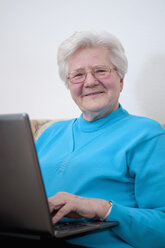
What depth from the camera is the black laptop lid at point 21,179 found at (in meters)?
0.59

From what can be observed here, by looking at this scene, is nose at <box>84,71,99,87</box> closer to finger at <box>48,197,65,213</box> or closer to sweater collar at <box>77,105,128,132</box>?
sweater collar at <box>77,105,128,132</box>

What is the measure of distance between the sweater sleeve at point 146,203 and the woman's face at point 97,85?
263mm

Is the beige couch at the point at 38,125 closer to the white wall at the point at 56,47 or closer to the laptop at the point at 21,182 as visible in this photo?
the white wall at the point at 56,47

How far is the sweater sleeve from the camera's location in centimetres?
88

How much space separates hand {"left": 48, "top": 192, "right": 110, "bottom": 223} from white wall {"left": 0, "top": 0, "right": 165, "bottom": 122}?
0.71 m

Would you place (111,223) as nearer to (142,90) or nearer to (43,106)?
(142,90)

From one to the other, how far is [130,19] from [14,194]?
3.84 feet

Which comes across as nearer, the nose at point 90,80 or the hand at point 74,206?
the hand at point 74,206

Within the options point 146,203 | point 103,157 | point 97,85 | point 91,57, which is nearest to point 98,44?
point 91,57

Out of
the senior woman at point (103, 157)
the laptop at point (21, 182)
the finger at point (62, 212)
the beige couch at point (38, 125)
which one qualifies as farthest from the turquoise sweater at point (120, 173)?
the beige couch at point (38, 125)

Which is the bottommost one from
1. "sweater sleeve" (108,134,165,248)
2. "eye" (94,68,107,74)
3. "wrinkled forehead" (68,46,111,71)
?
"sweater sleeve" (108,134,165,248)

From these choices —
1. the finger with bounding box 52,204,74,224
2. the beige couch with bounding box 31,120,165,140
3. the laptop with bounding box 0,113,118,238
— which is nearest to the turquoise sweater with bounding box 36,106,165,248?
the finger with bounding box 52,204,74,224

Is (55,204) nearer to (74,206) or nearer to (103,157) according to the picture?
(74,206)

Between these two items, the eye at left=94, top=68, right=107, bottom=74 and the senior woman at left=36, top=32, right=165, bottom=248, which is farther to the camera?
the eye at left=94, top=68, right=107, bottom=74
